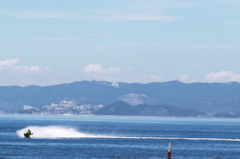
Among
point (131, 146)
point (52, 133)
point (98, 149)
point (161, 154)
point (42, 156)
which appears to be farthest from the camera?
point (52, 133)

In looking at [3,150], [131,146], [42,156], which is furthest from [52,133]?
[42,156]

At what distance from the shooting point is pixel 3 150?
121938mm

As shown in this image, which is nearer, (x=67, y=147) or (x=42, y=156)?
(x=42, y=156)

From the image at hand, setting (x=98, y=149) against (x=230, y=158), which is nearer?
(x=230, y=158)

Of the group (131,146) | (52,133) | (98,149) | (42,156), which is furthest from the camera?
(52,133)

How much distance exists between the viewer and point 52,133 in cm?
19262

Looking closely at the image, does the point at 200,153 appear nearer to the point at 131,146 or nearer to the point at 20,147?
the point at 131,146

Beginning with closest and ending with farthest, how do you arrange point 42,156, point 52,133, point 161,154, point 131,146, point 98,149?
point 42,156, point 161,154, point 98,149, point 131,146, point 52,133

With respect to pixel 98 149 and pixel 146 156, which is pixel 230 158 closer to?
pixel 146 156

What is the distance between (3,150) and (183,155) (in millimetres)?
41068

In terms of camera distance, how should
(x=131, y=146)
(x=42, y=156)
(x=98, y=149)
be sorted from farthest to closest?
(x=131, y=146)
(x=98, y=149)
(x=42, y=156)

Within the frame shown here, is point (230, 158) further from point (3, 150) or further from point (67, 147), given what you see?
point (3, 150)

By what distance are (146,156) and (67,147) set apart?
28021mm

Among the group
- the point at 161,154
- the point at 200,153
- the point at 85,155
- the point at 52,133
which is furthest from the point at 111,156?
the point at 52,133
